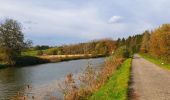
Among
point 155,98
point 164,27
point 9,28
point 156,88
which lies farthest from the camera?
point 9,28

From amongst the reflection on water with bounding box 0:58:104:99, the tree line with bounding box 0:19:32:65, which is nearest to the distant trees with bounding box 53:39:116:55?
the tree line with bounding box 0:19:32:65

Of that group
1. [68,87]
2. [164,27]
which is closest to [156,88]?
[68,87]

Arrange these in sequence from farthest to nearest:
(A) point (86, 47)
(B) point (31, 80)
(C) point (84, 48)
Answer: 1. (A) point (86, 47)
2. (C) point (84, 48)
3. (B) point (31, 80)

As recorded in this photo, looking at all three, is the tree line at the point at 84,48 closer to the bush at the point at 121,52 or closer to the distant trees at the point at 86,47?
the distant trees at the point at 86,47

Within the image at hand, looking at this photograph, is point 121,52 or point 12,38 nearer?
point 121,52

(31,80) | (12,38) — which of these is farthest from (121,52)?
(31,80)

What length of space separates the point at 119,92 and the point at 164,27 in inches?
1394

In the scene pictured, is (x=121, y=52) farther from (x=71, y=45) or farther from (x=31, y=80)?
(x=71, y=45)

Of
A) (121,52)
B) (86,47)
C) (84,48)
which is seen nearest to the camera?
(121,52)

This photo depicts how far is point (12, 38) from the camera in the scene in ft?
256

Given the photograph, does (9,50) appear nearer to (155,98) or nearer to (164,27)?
(164,27)

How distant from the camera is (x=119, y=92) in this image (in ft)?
60.8

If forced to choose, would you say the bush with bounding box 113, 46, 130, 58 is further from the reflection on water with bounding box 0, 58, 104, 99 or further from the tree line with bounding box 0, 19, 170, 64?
the reflection on water with bounding box 0, 58, 104, 99

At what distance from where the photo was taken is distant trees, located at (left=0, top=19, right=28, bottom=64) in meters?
75.8
